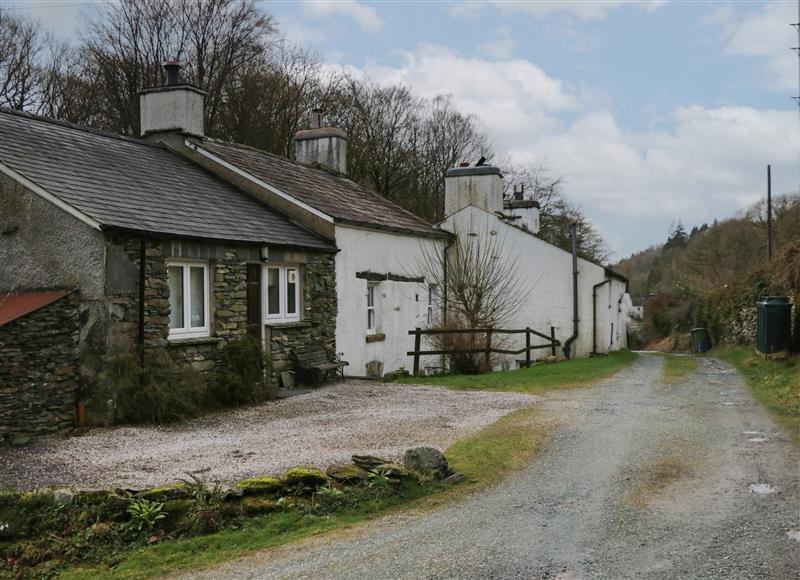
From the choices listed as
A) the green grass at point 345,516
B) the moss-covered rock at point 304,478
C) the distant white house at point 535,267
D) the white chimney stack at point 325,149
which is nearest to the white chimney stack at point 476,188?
the distant white house at point 535,267

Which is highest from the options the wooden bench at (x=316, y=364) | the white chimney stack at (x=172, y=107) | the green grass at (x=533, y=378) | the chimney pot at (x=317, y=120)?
the chimney pot at (x=317, y=120)

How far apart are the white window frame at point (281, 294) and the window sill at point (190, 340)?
6.24 feet

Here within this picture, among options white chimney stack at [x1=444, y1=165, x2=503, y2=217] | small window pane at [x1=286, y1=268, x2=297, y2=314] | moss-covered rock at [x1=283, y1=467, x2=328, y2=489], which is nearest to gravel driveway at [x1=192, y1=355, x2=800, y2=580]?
moss-covered rock at [x1=283, y1=467, x2=328, y2=489]

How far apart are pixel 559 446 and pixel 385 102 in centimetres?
3438

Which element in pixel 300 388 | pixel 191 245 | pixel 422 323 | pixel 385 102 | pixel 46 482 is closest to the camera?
pixel 46 482

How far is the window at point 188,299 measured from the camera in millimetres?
13578

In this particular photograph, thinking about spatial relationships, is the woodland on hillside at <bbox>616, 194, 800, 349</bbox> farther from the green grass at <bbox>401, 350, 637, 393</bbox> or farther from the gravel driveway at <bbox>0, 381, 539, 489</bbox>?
the gravel driveway at <bbox>0, 381, 539, 489</bbox>

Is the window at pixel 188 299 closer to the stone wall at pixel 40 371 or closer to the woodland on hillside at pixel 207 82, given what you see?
the stone wall at pixel 40 371

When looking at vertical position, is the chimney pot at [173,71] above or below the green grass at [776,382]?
above

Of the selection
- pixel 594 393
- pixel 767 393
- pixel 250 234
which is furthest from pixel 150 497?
pixel 767 393

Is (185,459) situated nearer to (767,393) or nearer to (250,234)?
(250,234)

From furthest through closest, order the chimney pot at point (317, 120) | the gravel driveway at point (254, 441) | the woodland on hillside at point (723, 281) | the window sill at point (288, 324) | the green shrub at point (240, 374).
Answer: the woodland on hillside at point (723, 281), the chimney pot at point (317, 120), the window sill at point (288, 324), the green shrub at point (240, 374), the gravel driveway at point (254, 441)

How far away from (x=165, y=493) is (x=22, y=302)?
5724mm

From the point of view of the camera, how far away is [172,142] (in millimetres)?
19000
